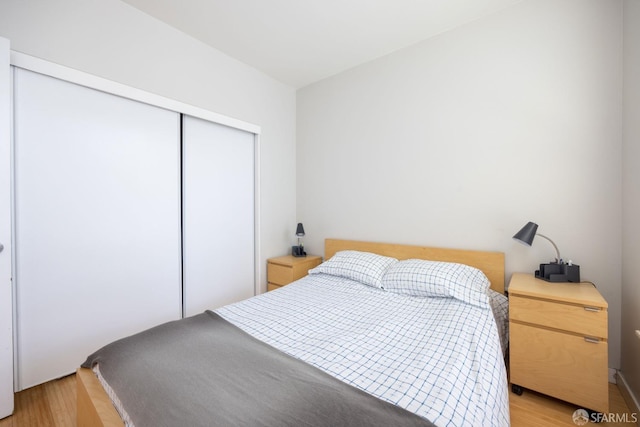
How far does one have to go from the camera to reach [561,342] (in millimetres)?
1496

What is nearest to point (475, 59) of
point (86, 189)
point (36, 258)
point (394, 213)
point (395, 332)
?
point (394, 213)

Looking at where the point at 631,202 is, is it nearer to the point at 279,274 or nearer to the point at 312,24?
the point at 312,24

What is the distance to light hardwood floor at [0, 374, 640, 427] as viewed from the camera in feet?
4.75

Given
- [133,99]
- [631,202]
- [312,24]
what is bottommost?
[631,202]

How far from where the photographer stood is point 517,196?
2.00m

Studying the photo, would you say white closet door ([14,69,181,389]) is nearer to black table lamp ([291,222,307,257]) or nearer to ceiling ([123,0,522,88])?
ceiling ([123,0,522,88])

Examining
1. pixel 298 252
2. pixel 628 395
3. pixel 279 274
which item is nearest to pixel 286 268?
pixel 279 274

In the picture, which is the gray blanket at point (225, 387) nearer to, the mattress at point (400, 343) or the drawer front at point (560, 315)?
the mattress at point (400, 343)

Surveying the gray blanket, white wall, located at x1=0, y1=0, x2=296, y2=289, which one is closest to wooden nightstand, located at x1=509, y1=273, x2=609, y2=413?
the gray blanket

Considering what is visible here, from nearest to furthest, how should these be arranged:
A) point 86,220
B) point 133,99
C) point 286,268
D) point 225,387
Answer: point 225,387 < point 86,220 < point 133,99 < point 286,268

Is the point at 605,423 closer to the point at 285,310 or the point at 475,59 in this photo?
the point at 285,310

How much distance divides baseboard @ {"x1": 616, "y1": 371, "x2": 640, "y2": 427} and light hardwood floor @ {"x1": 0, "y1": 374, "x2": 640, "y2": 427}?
24 mm

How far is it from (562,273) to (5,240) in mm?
3390

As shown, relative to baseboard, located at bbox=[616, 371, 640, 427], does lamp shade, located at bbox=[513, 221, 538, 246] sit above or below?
above
